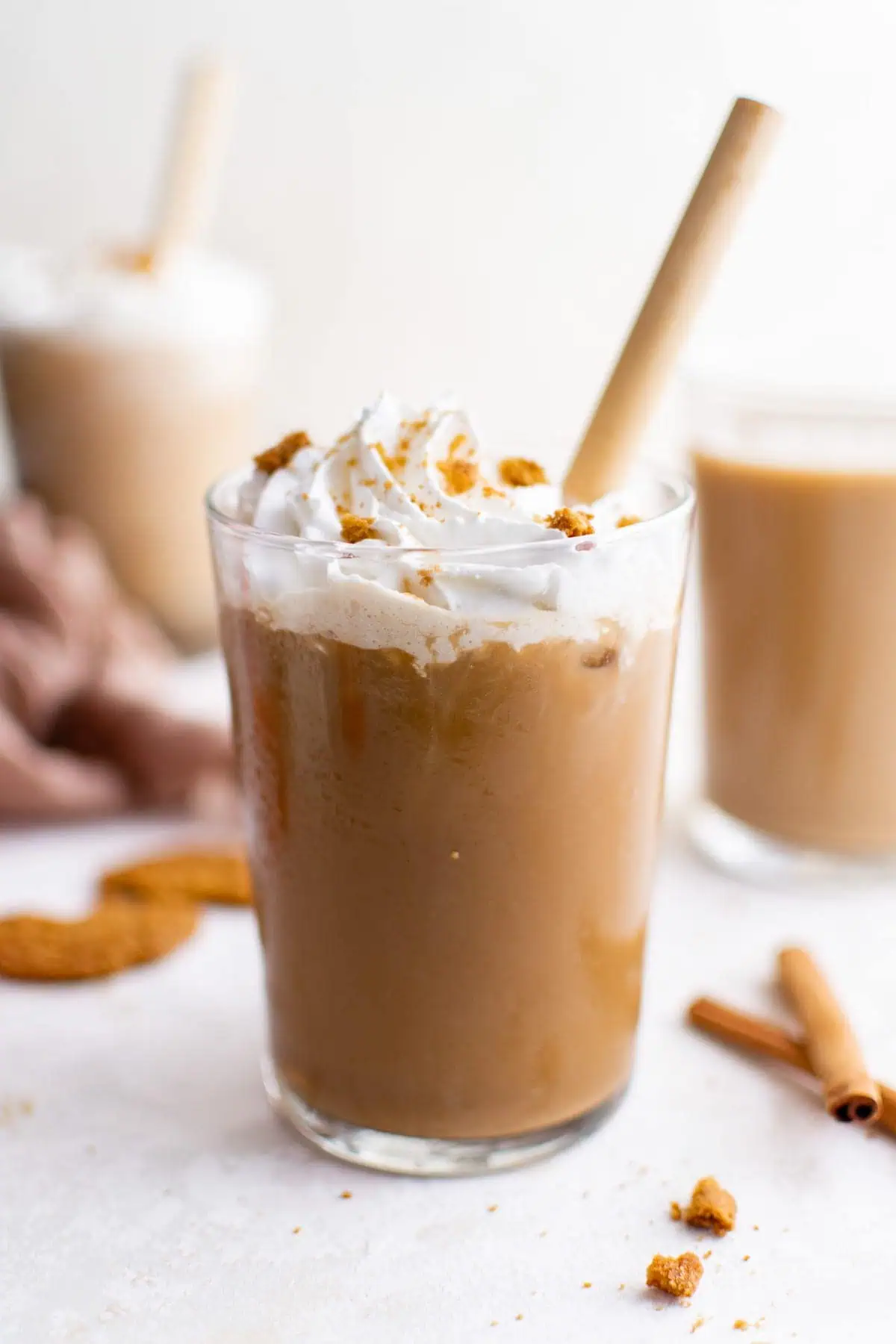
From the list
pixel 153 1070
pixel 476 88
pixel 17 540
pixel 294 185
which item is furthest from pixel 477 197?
pixel 153 1070

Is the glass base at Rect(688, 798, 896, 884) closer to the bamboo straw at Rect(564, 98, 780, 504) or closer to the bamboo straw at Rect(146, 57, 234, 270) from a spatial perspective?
the bamboo straw at Rect(564, 98, 780, 504)

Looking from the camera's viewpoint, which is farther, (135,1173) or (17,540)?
(17,540)

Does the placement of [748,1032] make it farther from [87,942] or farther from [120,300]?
[120,300]

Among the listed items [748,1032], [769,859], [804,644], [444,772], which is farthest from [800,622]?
[444,772]

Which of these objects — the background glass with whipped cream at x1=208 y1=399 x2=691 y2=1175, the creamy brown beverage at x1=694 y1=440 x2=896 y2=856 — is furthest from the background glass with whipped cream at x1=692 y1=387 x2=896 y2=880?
the background glass with whipped cream at x1=208 y1=399 x2=691 y2=1175

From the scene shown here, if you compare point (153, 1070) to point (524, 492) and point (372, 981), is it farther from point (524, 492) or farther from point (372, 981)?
point (524, 492)

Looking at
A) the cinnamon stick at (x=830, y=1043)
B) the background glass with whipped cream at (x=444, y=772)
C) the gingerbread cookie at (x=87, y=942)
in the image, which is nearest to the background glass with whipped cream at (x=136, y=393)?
the gingerbread cookie at (x=87, y=942)

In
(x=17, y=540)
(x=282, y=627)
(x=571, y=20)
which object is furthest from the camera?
(x=571, y=20)

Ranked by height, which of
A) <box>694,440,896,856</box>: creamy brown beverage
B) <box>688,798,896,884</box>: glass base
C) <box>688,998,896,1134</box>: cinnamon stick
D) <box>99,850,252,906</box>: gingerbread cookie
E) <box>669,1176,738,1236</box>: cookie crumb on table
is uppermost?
<box>694,440,896,856</box>: creamy brown beverage
